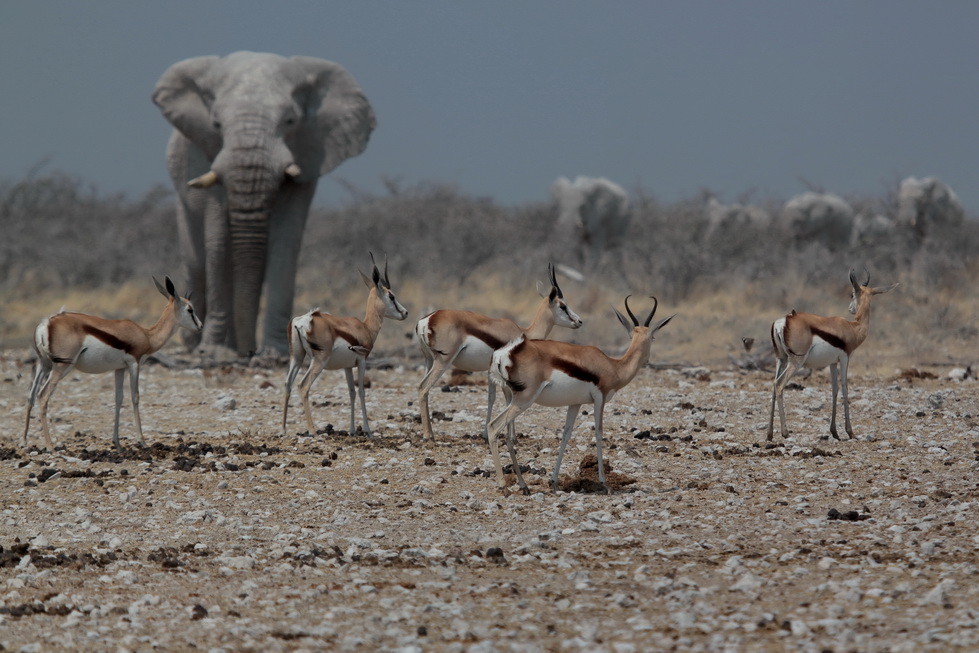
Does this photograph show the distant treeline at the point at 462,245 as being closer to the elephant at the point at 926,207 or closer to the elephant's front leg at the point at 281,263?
the elephant at the point at 926,207

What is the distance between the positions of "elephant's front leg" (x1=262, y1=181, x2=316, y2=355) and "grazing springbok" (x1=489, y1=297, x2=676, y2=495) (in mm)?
10253

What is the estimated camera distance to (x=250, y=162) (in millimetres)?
17656

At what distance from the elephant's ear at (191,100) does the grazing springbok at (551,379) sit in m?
11.5

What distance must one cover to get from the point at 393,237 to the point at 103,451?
2947 centimetres

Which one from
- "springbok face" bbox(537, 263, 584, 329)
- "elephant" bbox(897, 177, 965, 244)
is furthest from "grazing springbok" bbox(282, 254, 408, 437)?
"elephant" bbox(897, 177, 965, 244)

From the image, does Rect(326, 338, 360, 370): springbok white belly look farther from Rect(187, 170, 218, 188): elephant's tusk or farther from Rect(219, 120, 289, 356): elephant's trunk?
Rect(187, 170, 218, 188): elephant's tusk

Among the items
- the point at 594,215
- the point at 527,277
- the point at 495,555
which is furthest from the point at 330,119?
the point at 594,215

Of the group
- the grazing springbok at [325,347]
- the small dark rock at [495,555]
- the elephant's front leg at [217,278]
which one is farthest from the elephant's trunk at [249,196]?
the small dark rock at [495,555]

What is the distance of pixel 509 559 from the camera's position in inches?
301

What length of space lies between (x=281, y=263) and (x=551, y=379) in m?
10.9

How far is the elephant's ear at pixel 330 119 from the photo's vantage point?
65.4ft

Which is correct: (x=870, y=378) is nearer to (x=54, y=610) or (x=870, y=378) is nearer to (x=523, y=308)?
(x=523, y=308)

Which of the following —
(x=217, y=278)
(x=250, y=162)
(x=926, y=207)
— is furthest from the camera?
(x=926, y=207)

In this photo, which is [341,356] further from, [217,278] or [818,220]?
[818,220]
